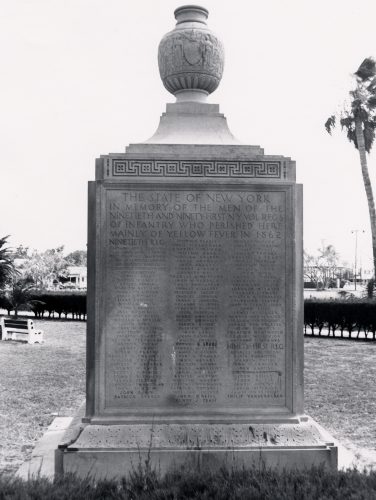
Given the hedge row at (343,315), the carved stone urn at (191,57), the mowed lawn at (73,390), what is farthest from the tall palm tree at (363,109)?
the carved stone urn at (191,57)

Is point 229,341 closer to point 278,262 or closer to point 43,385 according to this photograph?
point 278,262

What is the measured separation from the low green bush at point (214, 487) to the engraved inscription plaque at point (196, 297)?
1.17 m

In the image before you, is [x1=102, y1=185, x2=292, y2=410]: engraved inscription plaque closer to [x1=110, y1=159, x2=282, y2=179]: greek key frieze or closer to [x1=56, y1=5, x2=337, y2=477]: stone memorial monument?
[x1=56, y1=5, x2=337, y2=477]: stone memorial monument

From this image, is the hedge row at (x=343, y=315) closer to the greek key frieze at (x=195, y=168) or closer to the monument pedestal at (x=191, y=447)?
the monument pedestal at (x=191, y=447)

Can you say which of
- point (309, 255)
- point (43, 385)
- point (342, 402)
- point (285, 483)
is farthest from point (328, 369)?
point (309, 255)

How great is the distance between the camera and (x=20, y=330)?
62.4 feet

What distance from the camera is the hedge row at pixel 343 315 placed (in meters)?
20.5

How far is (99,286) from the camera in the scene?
497cm

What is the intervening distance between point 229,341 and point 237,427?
713mm

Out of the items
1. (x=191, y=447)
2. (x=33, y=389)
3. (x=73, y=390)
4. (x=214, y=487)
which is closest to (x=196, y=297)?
(x=191, y=447)

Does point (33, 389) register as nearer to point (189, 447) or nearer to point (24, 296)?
point (189, 447)

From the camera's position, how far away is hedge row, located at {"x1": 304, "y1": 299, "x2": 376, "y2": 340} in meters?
20.5

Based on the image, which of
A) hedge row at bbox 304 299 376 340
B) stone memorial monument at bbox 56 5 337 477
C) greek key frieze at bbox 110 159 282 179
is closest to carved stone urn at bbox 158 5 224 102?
stone memorial monument at bbox 56 5 337 477

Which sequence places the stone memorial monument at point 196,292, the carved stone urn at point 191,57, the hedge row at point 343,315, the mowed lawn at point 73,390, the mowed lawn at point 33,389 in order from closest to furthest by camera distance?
1. the stone memorial monument at point 196,292
2. the carved stone urn at point 191,57
3. the mowed lawn at point 33,389
4. the mowed lawn at point 73,390
5. the hedge row at point 343,315
